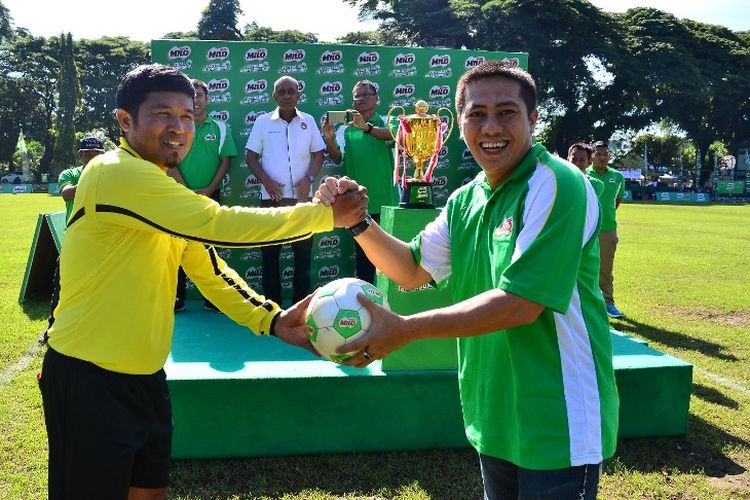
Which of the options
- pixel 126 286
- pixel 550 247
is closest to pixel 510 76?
pixel 550 247

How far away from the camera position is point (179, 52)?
744 centimetres

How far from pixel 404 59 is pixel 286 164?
2.62m

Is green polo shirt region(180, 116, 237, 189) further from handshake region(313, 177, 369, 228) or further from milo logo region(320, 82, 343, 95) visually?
handshake region(313, 177, 369, 228)

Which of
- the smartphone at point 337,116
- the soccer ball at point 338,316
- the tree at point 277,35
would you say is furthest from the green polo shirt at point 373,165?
the tree at point 277,35

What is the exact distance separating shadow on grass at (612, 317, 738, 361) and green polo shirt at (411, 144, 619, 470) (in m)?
5.28

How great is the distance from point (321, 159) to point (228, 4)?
178 feet

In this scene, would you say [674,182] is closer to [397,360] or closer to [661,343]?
[661,343]

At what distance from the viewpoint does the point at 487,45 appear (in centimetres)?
3778

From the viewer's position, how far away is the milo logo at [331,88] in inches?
311

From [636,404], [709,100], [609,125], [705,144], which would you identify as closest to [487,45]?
[609,125]

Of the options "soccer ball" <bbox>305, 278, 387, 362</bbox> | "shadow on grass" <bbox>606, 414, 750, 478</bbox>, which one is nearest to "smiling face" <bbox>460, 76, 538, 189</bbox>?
"soccer ball" <bbox>305, 278, 387, 362</bbox>

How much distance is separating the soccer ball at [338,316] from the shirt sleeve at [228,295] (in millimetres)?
443

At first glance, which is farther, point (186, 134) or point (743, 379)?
point (743, 379)

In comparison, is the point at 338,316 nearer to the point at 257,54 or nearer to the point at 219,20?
the point at 257,54
